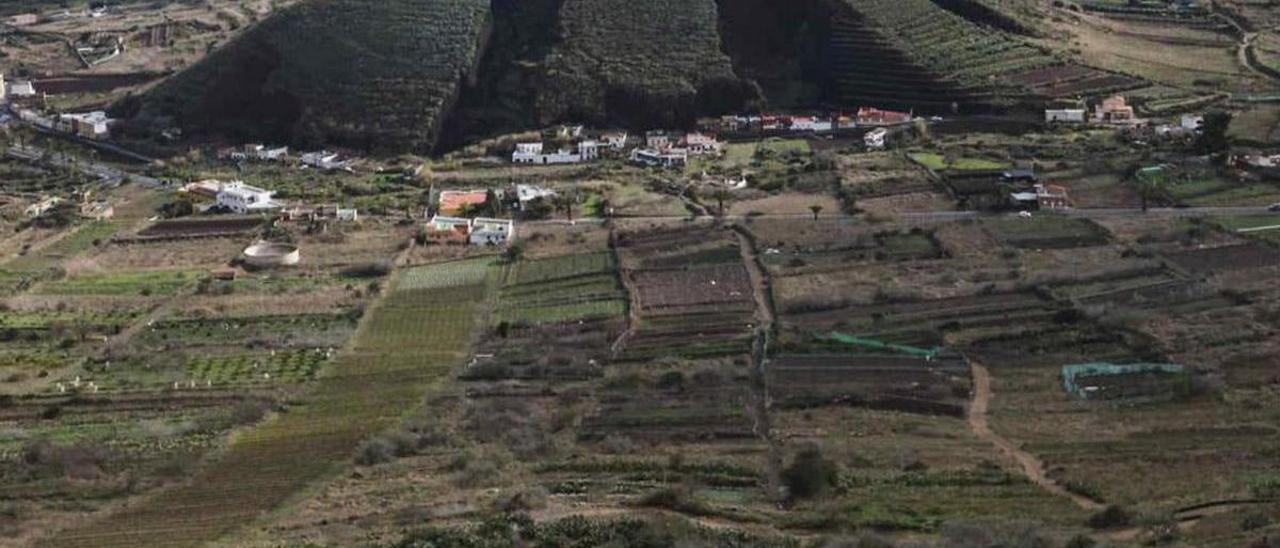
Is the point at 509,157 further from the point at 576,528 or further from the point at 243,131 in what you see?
the point at 576,528

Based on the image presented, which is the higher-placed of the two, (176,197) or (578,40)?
(578,40)

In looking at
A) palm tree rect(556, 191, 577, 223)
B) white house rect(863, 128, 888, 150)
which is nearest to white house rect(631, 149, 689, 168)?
palm tree rect(556, 191, 577, 223)

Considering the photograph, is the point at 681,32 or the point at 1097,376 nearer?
the point at 1097,376

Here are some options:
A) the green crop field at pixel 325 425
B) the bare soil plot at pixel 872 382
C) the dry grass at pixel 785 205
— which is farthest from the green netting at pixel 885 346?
the dry grass at pixel 785 205

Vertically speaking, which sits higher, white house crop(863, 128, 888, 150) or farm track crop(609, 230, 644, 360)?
white house crop(863, 128, 888, 150)

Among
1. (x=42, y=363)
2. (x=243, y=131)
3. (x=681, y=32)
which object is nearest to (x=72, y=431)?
(x=42, y=363)

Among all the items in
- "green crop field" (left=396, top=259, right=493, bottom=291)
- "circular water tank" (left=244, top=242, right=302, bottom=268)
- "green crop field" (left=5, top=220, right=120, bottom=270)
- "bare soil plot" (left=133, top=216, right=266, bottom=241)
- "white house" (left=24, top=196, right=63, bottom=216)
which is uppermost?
"green crop field" (left=396, top=259, right=493, bottom=291)

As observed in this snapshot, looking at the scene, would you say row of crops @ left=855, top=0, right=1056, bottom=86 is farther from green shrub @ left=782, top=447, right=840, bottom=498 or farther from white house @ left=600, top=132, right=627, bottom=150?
green shrub @ left=782, top=447, right=840, bottom=498

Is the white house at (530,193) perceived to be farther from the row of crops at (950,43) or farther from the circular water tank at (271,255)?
the row of crops at (950,43)
